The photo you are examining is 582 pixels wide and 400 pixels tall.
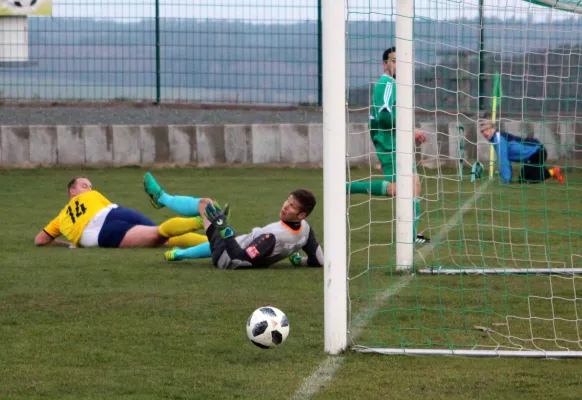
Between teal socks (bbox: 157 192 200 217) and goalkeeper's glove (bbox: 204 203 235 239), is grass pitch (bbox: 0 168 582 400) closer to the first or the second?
goalkeeper's glove (bbox: 204 203 235 239)

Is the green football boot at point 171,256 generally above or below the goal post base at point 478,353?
above

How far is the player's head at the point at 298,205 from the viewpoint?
8.98 m

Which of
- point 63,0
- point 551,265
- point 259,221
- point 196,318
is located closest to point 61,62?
point 63,0

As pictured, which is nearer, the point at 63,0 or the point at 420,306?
the point at 420,306

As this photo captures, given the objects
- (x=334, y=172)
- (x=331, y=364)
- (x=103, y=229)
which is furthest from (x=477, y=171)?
(x=331, y=364)

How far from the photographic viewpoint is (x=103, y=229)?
35.8 feet

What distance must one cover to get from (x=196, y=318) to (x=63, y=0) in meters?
14.7

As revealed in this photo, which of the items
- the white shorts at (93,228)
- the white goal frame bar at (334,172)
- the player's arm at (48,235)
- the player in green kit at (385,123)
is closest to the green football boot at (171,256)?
the white shorts at (93,228)

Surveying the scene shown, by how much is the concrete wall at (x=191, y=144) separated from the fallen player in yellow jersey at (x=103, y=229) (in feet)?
26.1

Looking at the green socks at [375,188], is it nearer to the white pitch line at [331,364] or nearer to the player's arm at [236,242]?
the white pitch line at [331,364]

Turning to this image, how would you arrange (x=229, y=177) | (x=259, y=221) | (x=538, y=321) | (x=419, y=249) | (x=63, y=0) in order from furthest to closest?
1. (x=63, y=0)
2. (x=229, y=177)
3. (x=259, y=221)
4. (x=419, y=249)
5. (x=538, y=321)

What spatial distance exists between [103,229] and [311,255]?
2352 millimetres

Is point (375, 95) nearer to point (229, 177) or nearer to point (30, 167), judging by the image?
point (229, 177)

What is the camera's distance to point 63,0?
68.7ft
